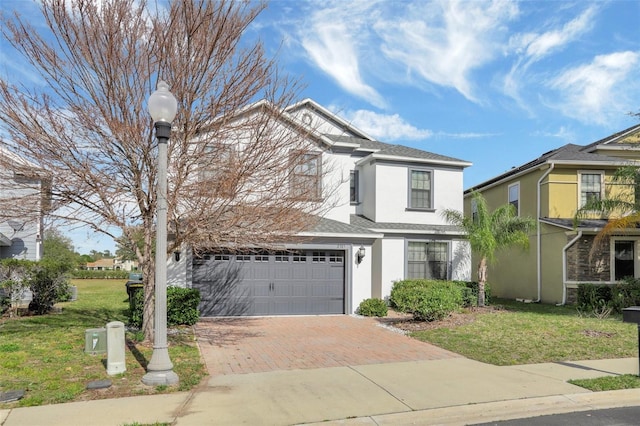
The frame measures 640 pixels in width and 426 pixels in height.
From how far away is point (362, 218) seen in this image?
716 inches

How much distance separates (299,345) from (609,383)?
5.92 m

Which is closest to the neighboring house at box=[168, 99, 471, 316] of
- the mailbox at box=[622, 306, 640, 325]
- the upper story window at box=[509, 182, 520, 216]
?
the upper story window at box=[509, 182, 520, 216]

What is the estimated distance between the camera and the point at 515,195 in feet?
71.8

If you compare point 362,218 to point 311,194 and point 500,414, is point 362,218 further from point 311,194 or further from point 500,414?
point 500,414

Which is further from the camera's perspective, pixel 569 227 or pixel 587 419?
pixel 569 227

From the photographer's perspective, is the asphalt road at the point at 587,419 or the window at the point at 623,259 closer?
the asphalt road at the point at 587,419

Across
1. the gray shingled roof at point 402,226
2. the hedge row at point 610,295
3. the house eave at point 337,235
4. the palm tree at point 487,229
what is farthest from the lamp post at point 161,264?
the hedge row at point 610,295

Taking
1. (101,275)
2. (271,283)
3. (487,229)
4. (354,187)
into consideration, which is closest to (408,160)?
(354,187)

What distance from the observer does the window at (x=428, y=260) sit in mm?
17359

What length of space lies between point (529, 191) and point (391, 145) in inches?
262

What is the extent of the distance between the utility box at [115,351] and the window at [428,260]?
38.4 feet

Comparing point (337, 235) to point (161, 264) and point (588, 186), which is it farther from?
point (588, 186)

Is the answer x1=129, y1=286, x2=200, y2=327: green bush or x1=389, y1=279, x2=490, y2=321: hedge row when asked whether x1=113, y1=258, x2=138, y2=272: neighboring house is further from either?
x1=389, y1=279, x2=490, y2=321: hedge row

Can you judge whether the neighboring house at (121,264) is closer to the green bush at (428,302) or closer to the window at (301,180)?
the green bush at (428,302)
